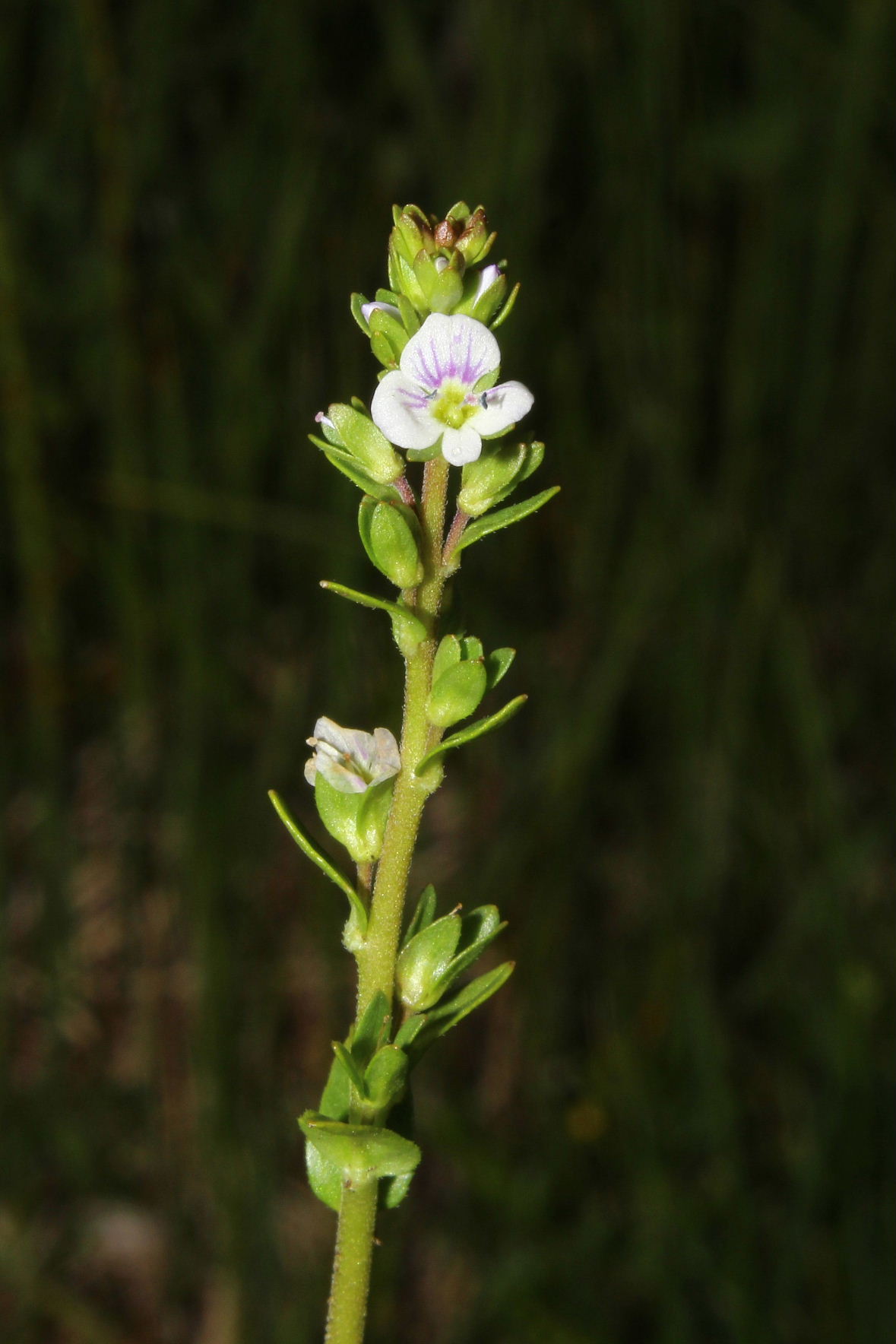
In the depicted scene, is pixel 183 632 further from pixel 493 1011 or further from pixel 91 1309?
pixel 91 1309

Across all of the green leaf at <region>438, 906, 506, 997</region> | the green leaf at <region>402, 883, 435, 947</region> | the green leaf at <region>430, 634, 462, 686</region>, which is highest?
the green leaf at <region>430, 634, 462, 686</region>

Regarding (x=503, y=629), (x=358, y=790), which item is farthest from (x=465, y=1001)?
(x=503, y=629)

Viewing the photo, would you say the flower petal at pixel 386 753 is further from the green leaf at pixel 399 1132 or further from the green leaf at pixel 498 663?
the green leaf at pixel 399 1132

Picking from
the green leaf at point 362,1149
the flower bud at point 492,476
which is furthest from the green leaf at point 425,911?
the flower bud at point 492,476

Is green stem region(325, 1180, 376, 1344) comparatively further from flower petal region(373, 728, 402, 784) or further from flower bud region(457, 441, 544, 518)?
flower bud region(457, 441, 544, 518)

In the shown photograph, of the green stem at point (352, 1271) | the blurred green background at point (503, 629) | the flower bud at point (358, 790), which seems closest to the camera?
the green stem at point (352, 1271)

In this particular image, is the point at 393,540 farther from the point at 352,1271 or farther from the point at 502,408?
the point at 352,1271

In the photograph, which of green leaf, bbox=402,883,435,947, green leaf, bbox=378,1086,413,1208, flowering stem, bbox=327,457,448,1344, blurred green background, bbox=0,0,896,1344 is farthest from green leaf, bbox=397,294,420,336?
blurred green background, bbox=0,0,896,1344

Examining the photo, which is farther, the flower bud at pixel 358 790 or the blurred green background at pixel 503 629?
the blurred green background at pixel 503 629
